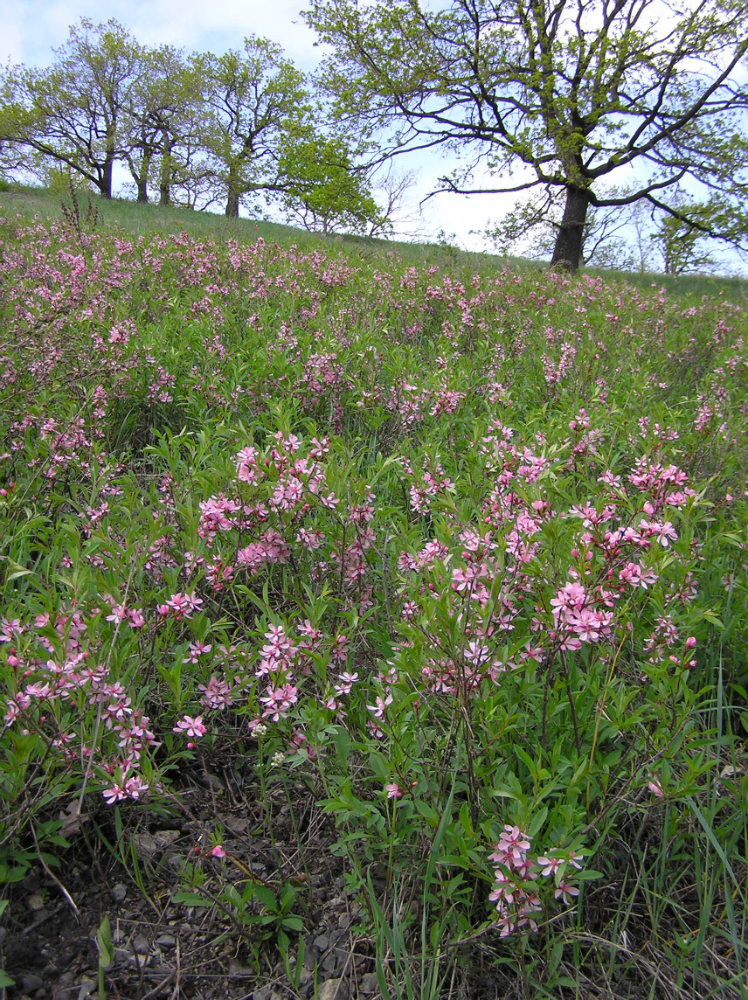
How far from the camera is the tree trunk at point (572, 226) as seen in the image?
18.3 m

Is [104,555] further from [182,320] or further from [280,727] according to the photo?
[182,320]

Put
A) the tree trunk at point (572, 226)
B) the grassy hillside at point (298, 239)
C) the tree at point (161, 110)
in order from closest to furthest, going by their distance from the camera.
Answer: the grassy hillside at point (298, 239)
the tree trunk at point (572, 226)
the tree at point (161, 110)

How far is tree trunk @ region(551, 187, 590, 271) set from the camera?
60.2ft

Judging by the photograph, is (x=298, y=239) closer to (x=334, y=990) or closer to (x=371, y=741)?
(x=371, y=741)

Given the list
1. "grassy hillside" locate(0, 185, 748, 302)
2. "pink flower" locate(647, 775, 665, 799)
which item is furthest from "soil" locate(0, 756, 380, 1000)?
"grassy hillside" locate(0, 185, 748, 302)

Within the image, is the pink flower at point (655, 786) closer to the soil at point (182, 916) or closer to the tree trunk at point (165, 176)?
the soil at point (182, 916)

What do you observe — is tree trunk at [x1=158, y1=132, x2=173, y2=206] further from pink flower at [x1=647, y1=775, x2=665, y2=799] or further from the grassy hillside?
pink flower at [x1=647, y1=775, x2=665, y2=799]

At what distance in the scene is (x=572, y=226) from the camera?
60.1 feet

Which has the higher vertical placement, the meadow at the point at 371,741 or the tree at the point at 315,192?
the tree at the point at 315,192

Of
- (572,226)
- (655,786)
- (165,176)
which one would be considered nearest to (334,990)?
(655,786)

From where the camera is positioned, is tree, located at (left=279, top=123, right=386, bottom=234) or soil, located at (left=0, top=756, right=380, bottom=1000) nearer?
soil, located at (left=0, top=756, right=380, bottom=1000)

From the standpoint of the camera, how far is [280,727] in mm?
Result: 2158

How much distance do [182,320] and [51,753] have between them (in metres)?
4.81

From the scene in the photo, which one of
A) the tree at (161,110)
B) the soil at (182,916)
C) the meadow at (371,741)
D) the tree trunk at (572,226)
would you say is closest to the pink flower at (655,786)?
the meadow at (371,741)
